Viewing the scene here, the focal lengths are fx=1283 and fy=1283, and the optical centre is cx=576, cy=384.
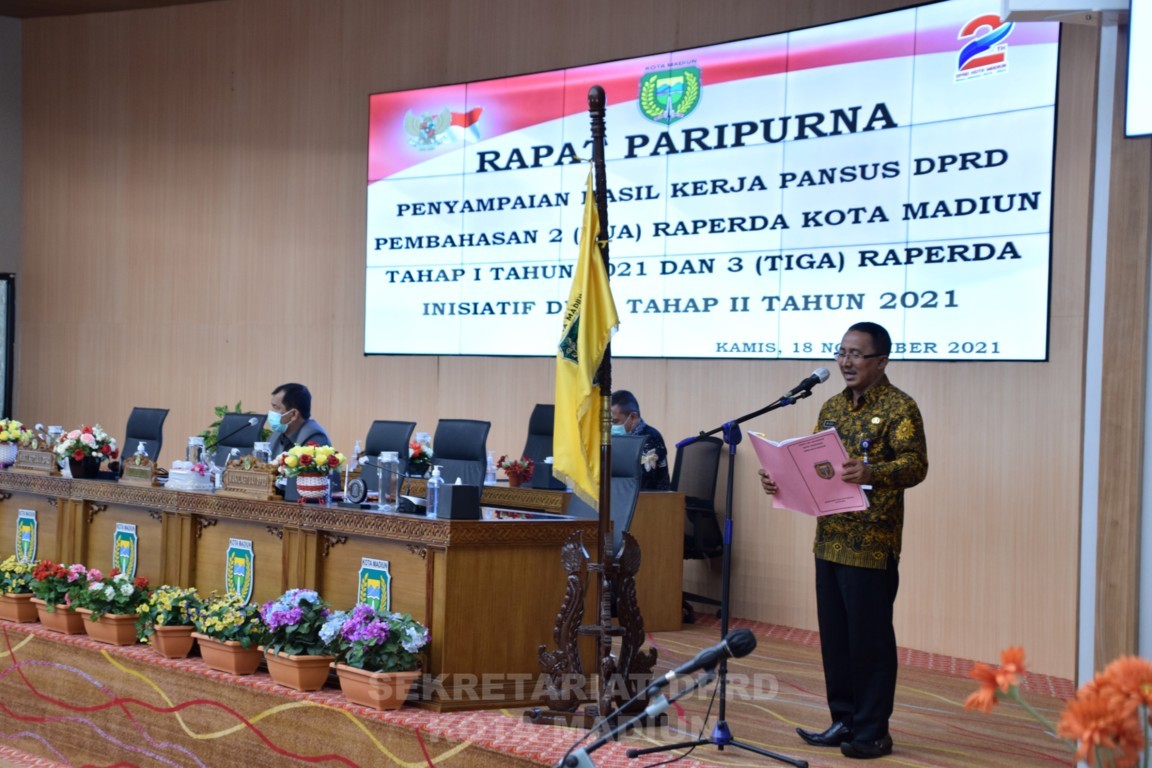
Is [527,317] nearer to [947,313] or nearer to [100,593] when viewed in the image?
[947,313]

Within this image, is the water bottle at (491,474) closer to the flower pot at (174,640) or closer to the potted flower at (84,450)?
the potted flower at (84,450)

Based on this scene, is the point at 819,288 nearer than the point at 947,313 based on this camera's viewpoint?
No

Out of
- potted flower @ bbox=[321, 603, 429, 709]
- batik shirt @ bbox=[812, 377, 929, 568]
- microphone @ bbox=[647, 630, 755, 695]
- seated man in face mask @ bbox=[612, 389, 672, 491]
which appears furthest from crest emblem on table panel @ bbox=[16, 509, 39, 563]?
microphone @ bbox=[647, 630, 755, 695]

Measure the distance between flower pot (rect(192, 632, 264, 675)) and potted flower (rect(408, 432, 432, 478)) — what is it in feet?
5.56

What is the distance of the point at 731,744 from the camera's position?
386 cm

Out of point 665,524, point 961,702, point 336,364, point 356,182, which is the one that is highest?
point 356,182

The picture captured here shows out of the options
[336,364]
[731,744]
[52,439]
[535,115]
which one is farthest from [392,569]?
[336,364]

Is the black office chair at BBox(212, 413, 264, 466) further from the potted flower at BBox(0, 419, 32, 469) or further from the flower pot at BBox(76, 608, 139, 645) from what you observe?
the flower pot at BBox(76, 608, 139, 645)

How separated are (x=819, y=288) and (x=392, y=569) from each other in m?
2.91

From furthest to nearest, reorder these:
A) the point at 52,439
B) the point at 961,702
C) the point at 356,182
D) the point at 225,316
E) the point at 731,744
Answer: the point at 225,316, the point at 356,182, the point at 52,439, the point at 961,702, the point at 731,744

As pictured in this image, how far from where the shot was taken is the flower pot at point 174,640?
197 inches

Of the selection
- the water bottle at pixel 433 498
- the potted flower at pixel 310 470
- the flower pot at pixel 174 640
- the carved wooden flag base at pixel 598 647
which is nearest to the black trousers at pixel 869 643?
the carved wooden flag base at pixel 598 647

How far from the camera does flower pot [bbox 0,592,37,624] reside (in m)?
Answer: 5.76

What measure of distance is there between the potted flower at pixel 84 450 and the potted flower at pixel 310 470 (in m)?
1.66
